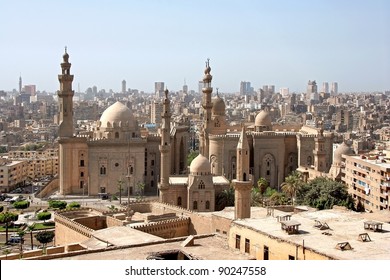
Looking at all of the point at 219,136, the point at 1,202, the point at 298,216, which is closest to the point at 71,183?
the point at 1,202

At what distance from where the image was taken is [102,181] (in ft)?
Result: 77.6

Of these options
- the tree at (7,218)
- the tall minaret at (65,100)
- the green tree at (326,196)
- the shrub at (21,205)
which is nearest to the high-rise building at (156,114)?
the tall minaret at (65,100)

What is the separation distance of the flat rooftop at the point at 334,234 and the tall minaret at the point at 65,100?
48.2 ft

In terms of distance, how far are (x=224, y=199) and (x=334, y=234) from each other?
406 inches

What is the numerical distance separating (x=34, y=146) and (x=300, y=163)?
2528 centimetres

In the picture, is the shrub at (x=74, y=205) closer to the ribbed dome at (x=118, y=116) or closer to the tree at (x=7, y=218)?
the tree at (x=7, y=218)

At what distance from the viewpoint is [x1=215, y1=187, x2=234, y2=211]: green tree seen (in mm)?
18828

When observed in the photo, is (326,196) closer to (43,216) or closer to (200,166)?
(200,166)

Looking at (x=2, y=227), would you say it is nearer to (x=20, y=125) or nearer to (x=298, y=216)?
(x=298, y=216)

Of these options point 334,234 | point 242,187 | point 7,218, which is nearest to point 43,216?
point 7,218

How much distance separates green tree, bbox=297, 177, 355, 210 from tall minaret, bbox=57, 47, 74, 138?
952 centimetres

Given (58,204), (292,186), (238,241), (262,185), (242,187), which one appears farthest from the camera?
(262,185)

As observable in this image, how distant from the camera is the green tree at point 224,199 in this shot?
61.8 ft

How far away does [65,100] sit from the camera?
2378 cm
